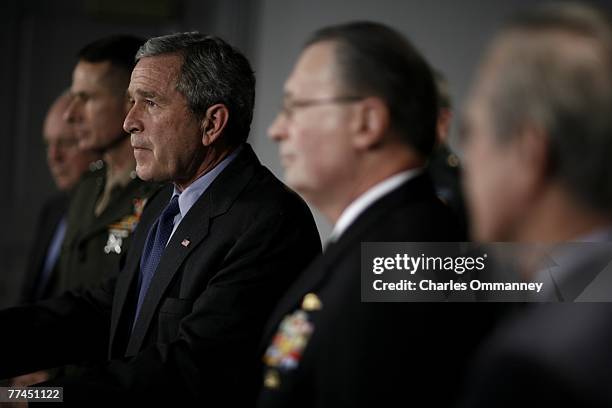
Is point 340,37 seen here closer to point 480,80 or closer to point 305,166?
point 305,166

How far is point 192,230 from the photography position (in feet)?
6.24

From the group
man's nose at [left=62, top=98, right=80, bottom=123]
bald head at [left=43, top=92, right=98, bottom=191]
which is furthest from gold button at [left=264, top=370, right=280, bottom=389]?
bald head at [left=43, top=92, right=98, bottom=191]

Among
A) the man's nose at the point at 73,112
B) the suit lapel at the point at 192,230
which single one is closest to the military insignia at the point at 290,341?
the suit lapel at the point at 192,230

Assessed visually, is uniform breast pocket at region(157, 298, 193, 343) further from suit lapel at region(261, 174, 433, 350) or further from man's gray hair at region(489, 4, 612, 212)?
man's gray hair at region(489, 4, 612, 212)

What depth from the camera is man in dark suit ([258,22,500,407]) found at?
3.91 ft

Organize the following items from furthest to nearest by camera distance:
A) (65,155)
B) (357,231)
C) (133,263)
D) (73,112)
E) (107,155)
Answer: (65,155) < (73,112) < (107,155) < (133,263) < (357,231)

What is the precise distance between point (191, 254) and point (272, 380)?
0.61 m

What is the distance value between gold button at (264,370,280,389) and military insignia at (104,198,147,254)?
143cm

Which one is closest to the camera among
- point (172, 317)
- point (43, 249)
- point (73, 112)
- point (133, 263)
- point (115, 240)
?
point (172, 317)

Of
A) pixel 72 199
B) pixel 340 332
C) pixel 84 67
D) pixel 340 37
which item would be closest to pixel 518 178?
pixel 340 332

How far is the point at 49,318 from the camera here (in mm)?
2133

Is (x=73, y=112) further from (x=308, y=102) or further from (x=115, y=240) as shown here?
(x=308, y=102)

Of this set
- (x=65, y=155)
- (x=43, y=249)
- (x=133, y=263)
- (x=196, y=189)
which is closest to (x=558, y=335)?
(x=196, y=189)

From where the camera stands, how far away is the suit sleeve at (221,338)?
1.67 meters
